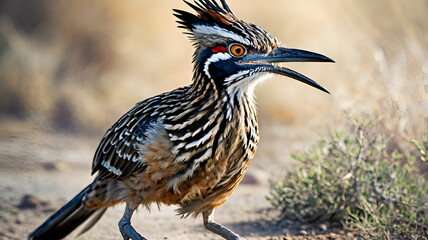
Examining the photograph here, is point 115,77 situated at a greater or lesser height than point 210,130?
greater

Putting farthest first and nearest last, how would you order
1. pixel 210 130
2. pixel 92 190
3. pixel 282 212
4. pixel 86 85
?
pixel 86 85 < pixel 282 212 < pixel 92 190 < pixel 210 130

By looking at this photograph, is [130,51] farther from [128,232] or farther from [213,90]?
[213,90]

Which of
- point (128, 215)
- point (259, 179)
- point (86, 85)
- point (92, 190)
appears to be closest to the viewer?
point (128, 215)

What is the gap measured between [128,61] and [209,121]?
9.45 meters

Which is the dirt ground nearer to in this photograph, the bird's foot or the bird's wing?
the bird's foot

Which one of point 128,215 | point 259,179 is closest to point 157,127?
point 128,215

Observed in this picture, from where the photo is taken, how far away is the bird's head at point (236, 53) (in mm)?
4586

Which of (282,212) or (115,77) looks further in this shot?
(115,77)

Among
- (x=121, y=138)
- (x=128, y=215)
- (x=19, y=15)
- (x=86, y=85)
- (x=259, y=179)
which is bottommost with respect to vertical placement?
(x=128, y=215)

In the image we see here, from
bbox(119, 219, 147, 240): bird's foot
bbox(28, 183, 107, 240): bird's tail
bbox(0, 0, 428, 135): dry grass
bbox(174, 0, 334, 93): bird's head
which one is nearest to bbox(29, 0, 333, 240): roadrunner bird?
bbox(174, 0, 334, 93): bird's head

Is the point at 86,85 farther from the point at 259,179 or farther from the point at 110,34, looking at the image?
the point at 259,179

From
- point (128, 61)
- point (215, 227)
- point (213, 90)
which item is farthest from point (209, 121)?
point (128, 61)

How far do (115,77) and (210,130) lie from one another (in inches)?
355

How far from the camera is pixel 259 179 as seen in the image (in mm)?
9719
